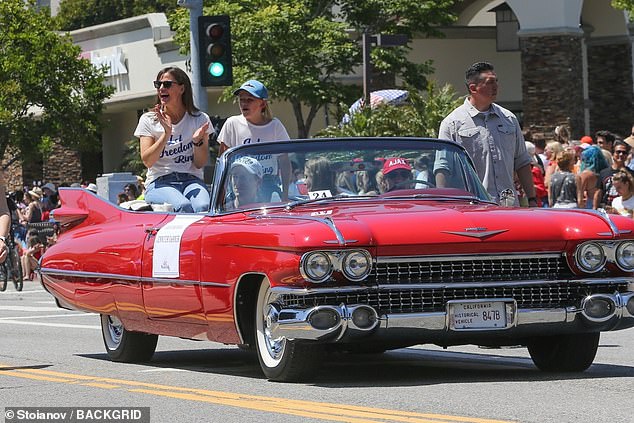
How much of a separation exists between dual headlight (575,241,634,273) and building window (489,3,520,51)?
3955 cm

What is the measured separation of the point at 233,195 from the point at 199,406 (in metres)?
2.08

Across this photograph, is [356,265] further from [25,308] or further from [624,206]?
[25,308]

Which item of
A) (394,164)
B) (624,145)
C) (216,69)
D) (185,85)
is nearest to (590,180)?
(624,145)

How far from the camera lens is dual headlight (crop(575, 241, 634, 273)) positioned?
8.73 meters

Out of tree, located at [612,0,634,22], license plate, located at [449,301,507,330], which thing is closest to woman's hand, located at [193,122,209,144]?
license plate, located at [449,301,507,330]

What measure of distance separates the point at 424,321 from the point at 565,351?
1.23 metres

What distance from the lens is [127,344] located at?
1093 cm

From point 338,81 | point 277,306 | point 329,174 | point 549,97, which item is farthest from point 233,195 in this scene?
point 338,81

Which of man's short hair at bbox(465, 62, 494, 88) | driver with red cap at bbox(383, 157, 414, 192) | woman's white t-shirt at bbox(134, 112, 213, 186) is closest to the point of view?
driver with red cap at bbox(383, 157, 414, 192)

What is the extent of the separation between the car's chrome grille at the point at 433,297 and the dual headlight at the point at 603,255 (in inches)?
4.9

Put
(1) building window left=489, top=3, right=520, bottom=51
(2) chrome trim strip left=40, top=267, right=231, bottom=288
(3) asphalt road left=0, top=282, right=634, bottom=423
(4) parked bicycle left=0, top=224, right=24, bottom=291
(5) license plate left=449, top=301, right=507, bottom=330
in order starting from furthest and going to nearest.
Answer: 1. (1) building window left=489, top=3, right=520, bottom=51
2. (4) parked bicycle left=0, top=224, right=24, bottom=291
3. (2) chrome trim strip left=40, top=267, right=231, bottom=288
4. (5) license plate left=449, top=301, right=507, bottom=330
5. (3) asphalt road left=0, top=282, right=634, bottom=423

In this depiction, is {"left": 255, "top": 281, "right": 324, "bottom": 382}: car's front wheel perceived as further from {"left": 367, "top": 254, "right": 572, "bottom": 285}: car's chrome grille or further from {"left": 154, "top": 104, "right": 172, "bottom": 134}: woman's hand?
{"left": 154, "top": 104, "right": 172, "bottom": 134}: woman's hand

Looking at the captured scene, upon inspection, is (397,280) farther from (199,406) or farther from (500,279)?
(199,406)

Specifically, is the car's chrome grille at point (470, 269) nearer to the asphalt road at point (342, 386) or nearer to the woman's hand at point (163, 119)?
the asphalt road at point (342, 386)
